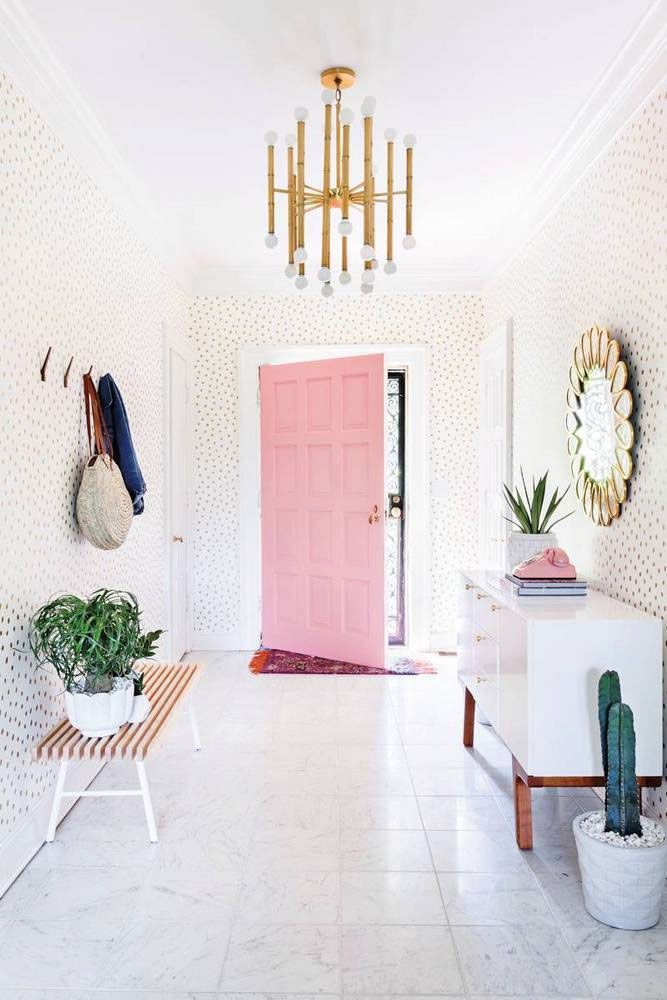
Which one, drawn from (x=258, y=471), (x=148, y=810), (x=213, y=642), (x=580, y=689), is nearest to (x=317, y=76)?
(x=580, y=689)

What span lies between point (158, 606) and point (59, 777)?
5.83ft

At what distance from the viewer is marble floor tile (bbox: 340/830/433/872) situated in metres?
2.39

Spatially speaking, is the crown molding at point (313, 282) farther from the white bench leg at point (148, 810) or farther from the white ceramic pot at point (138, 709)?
the white bench leg at point (148, 810)

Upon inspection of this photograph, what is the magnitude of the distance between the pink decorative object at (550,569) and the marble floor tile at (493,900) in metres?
1.01

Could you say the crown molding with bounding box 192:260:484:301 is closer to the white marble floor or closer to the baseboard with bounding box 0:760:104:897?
the white marble floor

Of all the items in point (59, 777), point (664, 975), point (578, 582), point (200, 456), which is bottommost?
point (664, 975)

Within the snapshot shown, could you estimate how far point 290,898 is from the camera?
220 cm

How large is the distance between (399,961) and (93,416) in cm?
219

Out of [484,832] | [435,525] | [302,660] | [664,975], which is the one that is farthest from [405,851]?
[435,525]

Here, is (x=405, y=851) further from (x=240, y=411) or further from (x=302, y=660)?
(x=240, y=411)

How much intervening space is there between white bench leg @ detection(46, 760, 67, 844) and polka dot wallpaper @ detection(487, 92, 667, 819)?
193 centimetres

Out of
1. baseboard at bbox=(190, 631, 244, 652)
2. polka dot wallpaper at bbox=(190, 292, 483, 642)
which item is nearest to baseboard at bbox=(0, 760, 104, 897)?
baseboard at bbox=(190, 631, 244, 652)

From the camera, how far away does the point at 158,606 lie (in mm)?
4223

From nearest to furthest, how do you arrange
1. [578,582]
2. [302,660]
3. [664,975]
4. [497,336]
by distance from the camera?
[664,975] → [578,582] → [497,336] → [302,660]
